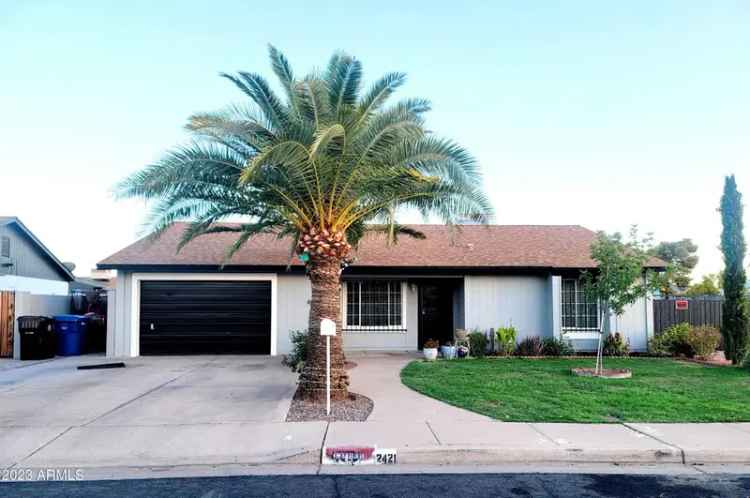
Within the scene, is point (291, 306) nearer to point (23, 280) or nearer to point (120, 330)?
point (120, 330)

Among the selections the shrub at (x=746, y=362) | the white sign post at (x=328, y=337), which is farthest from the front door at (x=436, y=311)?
the white sign post at (x=328, y=337)

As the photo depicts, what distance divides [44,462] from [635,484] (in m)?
6.44

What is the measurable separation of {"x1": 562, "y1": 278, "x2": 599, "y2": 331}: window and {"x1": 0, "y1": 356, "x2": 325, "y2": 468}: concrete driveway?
8.89m

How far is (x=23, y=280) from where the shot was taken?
21766 mm

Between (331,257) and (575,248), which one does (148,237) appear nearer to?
(331,257)

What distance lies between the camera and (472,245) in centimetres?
1728

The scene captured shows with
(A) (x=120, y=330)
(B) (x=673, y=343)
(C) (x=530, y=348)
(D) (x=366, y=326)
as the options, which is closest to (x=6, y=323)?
(A) (x=120, y=330)

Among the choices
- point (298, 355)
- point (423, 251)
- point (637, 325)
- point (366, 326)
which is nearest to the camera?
point (298, 355)

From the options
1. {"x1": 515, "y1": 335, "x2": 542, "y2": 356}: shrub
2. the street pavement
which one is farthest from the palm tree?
{"x1": 515, "y1": 335, "x2": 542, "y2": 356}: shrub

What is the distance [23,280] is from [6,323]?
780 cm

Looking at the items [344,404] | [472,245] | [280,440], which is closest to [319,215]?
[344,404]

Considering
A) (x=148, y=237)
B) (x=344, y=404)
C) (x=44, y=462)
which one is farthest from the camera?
(x=148, y=237)

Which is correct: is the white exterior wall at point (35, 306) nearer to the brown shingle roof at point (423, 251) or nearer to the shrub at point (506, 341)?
the brown shingle roof at point (423, 251)

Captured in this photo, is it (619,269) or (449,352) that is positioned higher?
(619,269)
